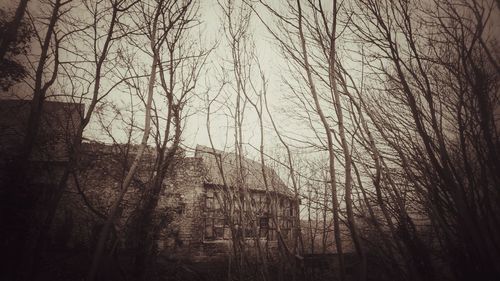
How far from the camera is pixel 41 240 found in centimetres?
662

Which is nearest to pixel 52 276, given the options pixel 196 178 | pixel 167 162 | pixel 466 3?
pixel 167 162

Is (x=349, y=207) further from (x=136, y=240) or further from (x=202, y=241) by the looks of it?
(x=202, y=241)

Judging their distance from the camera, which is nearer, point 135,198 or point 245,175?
point 245,175

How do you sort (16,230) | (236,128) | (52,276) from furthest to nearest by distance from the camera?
1. (52,276)
2. (16,230)
3. (236,128)

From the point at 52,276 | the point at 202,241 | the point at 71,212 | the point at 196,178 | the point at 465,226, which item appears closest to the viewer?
the point at 465,226

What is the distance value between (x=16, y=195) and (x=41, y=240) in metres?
2.19

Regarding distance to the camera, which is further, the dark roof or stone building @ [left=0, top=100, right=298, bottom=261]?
stone building @ [left=0, top=100, right=298, bottom=261]

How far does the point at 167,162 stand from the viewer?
7.88 m

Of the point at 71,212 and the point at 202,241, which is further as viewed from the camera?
the point at 202,241

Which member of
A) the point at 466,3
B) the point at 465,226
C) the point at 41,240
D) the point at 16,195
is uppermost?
the point at 466,3

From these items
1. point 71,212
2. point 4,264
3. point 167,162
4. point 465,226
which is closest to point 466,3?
point 465,226

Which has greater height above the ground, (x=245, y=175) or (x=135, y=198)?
(x=135, y=198)

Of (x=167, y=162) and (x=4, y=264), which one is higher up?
(x=167, y=162)

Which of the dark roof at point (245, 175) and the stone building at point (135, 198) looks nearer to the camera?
the dark roof at point (245, 175)
